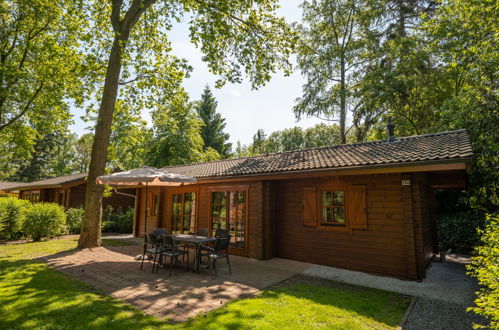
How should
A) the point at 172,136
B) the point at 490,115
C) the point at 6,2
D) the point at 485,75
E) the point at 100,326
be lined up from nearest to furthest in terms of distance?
1. the point at 100,326
2. the point at 490,115
3. the point at 485,75
4. the point at 6,2
5. the point at 172,136

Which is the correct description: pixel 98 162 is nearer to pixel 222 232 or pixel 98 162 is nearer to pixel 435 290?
pixel 222 232

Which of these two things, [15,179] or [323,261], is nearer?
[323,261]

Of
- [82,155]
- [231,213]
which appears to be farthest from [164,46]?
[82,155]

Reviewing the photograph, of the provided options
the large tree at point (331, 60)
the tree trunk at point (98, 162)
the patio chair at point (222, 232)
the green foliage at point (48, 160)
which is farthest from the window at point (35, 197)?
the large tree at point (331, 60)

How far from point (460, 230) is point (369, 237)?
5781 millimetres

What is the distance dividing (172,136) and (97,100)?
33.8 ft

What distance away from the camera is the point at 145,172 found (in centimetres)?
742

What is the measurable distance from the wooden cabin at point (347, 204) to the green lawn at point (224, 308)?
1498 mm

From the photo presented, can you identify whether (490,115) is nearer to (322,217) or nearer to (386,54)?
(322,217)

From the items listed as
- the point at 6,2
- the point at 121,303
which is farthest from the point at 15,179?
the point at 121,303

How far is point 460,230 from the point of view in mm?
9641

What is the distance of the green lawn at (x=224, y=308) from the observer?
349 centimetres

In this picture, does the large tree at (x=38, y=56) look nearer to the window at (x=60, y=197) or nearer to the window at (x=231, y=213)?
the window at (x=60, y=197)

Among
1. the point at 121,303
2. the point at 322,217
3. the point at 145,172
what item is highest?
the point at 145,172
